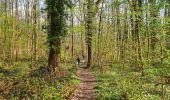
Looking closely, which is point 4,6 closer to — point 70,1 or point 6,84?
point 70,1

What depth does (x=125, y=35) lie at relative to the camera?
A: 4619cm

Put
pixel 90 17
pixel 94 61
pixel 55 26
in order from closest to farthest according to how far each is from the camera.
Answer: pixel 55 26, pixel 90 17, pixel 94 61

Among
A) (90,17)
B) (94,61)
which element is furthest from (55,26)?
(94,61)

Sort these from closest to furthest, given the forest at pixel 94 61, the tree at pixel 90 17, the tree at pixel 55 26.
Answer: the forest at pixel 94 61, the tree at pixel 55 26, the tree at pixel 90 17

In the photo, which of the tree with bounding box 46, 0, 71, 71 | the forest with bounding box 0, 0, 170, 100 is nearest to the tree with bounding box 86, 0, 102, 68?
the forest with bounding box 0, 0, 170, 100

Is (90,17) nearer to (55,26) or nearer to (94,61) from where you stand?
(94,61)

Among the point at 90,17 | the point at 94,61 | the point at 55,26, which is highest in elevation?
the point at 90,17

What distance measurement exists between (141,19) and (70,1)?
6920 millimetres

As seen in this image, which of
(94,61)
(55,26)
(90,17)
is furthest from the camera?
(94,61)

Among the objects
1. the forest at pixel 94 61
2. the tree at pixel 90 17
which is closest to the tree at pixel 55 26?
the forest at pixel 94 61

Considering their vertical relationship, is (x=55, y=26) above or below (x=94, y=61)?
above

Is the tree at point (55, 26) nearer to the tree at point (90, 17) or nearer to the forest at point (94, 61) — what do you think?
the forest at point (94, 61)

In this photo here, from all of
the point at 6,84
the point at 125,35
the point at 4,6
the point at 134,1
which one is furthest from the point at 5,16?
the point at 6,84

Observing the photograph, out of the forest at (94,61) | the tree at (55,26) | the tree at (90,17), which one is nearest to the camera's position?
the forest at (94,61)
